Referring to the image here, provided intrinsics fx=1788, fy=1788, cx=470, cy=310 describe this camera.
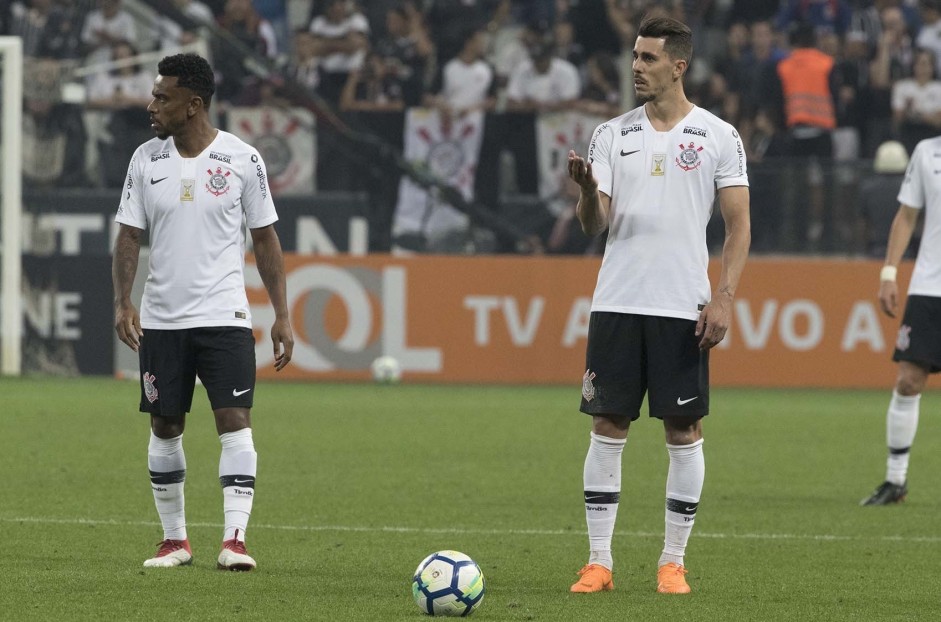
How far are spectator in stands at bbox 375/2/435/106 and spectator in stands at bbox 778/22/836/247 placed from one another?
4.14 m

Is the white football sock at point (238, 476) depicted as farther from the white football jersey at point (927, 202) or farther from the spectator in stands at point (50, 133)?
the spectator in stands at point (50, 133)

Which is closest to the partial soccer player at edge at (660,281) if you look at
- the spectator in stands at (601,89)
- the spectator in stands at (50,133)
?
the spectator in stands at (50,133)

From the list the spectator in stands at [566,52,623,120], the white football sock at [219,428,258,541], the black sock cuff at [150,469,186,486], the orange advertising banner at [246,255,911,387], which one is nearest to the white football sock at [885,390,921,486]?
the white football sock at [219,428,258,541]

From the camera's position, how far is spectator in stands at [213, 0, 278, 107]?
20.5 meters

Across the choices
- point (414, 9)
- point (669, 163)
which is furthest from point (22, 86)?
point (669, 163)

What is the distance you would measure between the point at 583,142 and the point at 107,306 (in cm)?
536

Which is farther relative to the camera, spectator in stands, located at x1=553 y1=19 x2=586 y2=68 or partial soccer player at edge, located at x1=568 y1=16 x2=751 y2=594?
spectator in stands, located at x1=553 y1=19 x2=586 y2=68

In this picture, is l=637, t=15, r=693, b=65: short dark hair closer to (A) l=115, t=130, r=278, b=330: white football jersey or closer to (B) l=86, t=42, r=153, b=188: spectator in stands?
(A) l=115, t=130, r=278, b=330: white football jersey

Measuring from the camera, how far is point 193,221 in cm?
718

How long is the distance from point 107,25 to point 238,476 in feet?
47.7

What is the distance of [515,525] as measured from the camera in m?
8.86

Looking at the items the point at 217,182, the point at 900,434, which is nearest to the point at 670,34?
the point at 217,182

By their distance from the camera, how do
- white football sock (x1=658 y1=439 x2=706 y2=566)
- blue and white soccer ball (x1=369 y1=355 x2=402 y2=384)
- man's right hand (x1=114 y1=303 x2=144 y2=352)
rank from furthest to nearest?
blue and white soccer ball (x1=369 y1=355 x2=402 y2=384) < man's right hand (x1=114 y1=303 x2=144 y2=352) < white football sock (x1=658 y1=439 x2=706 y2=566)

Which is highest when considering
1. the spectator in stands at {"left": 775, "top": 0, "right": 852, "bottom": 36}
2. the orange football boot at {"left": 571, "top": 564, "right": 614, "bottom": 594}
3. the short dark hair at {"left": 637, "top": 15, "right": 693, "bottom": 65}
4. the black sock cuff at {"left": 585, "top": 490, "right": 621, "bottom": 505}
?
the spectator in stands at {"left": 775, "top": 0, "right": 852, "bottom": 36}
